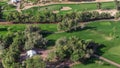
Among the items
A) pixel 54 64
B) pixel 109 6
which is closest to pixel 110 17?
pixel 109 6

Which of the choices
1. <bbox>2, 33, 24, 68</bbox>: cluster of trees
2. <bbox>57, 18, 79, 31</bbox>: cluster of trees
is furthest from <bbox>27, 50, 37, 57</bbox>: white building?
<bbox>57, 18, 79, 31</bbox>: cluster of trees

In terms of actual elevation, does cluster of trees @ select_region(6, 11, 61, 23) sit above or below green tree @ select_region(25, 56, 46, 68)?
above

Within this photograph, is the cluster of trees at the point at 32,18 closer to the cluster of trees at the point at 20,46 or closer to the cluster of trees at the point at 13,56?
the cluster of trees at the point at 20,46

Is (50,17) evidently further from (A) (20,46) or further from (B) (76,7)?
(A) (20,46)

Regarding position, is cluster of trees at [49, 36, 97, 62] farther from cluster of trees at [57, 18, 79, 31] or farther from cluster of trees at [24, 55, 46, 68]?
cluster of trees at [57, 18, 79, 31]

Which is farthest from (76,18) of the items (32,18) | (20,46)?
(20,46)

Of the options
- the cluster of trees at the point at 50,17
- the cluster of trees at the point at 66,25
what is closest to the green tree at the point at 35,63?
the cluster of trees at the point at 66,25
